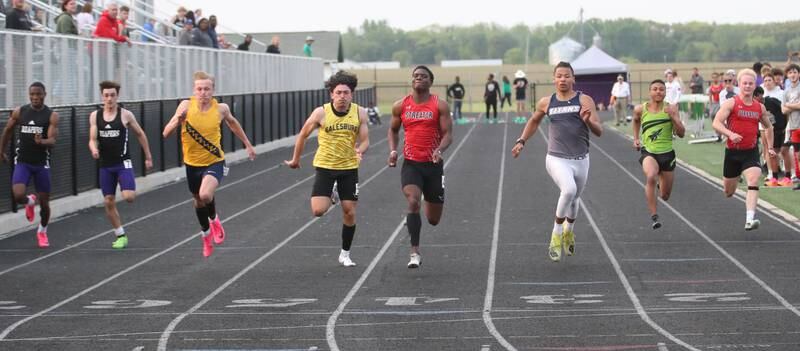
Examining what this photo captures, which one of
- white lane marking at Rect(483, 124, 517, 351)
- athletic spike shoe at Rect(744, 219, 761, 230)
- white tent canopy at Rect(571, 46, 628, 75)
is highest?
white tent canopy at Rect(571, 46, 628, 75)

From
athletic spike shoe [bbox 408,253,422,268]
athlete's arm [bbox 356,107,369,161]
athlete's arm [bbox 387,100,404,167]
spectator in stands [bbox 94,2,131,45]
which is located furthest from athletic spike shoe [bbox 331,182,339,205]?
spectator in stands [bbox 94,2,131,45]

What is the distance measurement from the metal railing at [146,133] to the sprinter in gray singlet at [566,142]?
289 inches

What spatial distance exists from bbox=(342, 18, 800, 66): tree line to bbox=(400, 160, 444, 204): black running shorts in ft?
280

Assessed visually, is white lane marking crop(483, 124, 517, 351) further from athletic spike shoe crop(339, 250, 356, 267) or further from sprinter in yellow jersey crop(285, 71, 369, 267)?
sprinter in yellow jersey crop(285, 71, 369, 267)

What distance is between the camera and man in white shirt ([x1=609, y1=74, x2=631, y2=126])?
46.2 metres

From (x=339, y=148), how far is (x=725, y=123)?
5018 millimetres

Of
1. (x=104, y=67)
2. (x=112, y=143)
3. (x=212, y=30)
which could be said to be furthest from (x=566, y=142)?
(x=212, y=30)

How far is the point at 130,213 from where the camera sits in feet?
65.1

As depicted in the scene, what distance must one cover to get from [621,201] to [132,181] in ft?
25.5

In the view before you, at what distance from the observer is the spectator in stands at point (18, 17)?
819 inches

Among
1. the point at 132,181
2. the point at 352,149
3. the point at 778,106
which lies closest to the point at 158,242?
the point at 132,181

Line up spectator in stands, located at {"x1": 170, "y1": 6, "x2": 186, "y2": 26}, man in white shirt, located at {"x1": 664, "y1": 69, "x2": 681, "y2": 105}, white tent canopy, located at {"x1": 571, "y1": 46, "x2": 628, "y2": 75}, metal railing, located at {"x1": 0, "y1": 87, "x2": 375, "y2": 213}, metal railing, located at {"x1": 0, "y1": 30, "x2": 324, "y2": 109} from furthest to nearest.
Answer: white tent canopy, located at {"x1": 571, "y1": 46, "x2": 628, "y2": 75} < man in white shirt, located at {"x1": 664, "y1": 69, "x2": 681, "y2": 105} < spectator in stands, located at {"x1": 170, "y1": 6, "x2": 186, "y2": 26} < metal railing, located at {"x1": 0, "y1": 87, "x2": 375, "y2": 213} < metal railing, located at {"x1": 0, "y1": 30, "x2": 324, "y2": 109}

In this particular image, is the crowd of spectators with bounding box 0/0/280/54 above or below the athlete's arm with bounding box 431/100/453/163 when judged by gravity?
above

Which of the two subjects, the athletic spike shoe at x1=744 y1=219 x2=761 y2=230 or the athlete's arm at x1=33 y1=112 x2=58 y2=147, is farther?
the athlete's arm at x1=33 y1=112 x2=58 y2=147
